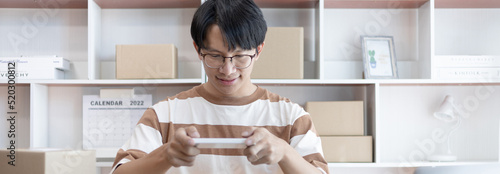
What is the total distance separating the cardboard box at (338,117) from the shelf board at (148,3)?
0.73 m

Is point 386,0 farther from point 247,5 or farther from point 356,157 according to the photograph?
point 247,5

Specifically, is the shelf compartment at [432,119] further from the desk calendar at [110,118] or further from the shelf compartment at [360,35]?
the desk calendar at [110,118]

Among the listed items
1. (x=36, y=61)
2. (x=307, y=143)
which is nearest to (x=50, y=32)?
(x=36, y=61)

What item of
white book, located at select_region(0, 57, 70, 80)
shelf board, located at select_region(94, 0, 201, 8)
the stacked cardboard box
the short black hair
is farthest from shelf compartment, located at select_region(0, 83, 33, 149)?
the short black hair

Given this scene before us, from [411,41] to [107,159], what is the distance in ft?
5.02

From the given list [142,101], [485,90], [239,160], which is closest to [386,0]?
[485,90]

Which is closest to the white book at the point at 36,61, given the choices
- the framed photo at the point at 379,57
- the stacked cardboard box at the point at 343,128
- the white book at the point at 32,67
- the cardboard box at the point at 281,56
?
the white book at the point at 32,67

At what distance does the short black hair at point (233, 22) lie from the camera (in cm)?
103

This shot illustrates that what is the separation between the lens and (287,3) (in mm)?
2205

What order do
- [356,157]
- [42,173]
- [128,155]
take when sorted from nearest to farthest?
[128,155], [42,173], [356,157]

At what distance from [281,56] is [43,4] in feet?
3.86

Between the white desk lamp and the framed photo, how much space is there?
0.28 metres

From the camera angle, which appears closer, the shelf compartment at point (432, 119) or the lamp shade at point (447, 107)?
the lamp shade at point (447, 107)

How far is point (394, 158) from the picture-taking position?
Answer: 2.33 meters
